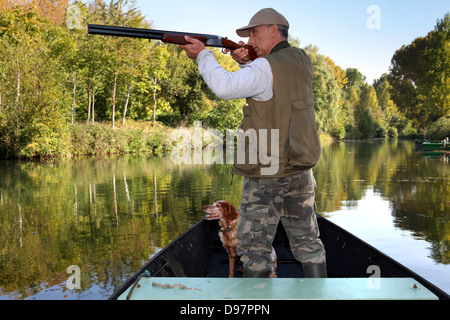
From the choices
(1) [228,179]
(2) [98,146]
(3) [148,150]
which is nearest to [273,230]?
(1) [228,179]

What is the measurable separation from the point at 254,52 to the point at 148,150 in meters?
32.3

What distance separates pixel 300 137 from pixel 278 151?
191mm

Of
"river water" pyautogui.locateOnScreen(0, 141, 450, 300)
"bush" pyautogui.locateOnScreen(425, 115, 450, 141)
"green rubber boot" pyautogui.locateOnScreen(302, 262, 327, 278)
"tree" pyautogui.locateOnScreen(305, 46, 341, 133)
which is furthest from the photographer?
"tree" pyautogui.locateOnScreen(305, 46, 341, 133)

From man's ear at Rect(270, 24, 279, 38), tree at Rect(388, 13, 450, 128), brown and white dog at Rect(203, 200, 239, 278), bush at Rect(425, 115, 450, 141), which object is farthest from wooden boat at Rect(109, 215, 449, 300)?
tree at Rect(388, 13, 450, 128)

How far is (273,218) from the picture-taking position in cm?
319

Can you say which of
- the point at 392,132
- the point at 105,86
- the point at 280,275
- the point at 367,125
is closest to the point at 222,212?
the point at 280,275

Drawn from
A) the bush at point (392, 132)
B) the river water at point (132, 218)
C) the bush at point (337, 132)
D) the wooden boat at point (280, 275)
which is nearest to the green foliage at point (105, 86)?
the river water at point (132, 218)

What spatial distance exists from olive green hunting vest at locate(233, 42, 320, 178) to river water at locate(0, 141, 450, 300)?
308 cm

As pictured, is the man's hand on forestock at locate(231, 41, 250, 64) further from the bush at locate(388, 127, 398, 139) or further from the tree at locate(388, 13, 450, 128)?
the bush at locate(388, 127, 398, 139)

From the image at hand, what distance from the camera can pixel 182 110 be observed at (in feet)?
146

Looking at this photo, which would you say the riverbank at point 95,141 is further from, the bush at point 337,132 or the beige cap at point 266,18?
the bush at point 337,132

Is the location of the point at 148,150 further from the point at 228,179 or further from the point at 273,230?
the point at 273,230

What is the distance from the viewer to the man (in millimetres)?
3031

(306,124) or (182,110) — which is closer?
(306,124)
